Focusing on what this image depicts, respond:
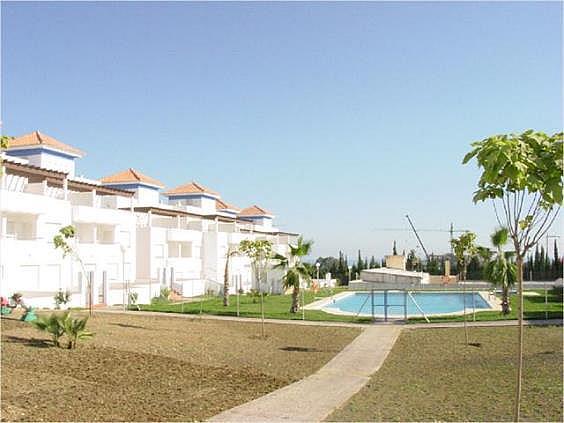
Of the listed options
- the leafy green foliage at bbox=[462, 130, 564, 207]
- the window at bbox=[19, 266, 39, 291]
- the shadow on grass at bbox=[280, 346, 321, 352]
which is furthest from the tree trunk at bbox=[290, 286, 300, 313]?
the leafy green foliage at bbox=[462, 130, 564, 207]

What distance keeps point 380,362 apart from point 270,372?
3.39 metres

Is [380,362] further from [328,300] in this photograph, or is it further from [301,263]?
[328,300]

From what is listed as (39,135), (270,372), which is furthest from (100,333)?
(39,135)

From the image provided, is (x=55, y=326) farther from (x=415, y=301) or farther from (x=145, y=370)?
(x=415, y=301)

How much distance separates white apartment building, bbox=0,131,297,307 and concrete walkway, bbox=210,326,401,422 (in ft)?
48.7

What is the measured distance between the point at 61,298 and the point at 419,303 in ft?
79.3

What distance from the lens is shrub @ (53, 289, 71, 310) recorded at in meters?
27.8

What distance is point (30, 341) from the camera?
15031mm

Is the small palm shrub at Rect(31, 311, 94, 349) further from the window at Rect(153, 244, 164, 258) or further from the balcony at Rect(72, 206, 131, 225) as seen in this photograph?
the window at Rect(153, 244, 164, 258)

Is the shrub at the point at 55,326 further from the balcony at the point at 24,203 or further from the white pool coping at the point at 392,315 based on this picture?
the white pool coping at the point at 392,315

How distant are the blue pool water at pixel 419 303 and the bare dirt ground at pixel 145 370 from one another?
16.4m

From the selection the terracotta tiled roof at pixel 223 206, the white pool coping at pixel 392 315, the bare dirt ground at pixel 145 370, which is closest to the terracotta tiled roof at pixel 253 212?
the terracotta tiled roof at pixel 223 206

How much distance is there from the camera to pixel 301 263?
94.3ft

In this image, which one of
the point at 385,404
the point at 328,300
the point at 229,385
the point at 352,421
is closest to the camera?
the point at 352,421
